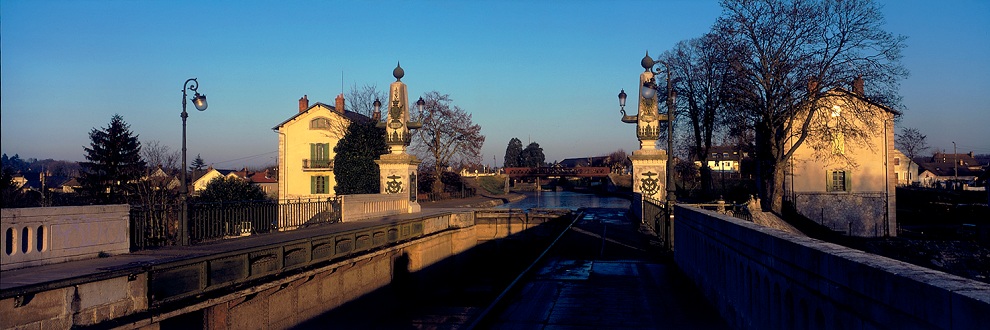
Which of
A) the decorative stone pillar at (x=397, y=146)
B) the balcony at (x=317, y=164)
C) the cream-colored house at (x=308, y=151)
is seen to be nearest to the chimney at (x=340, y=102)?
the cream-colored house at (x=308, y=151)

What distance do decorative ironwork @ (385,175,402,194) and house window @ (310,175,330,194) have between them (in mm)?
28537

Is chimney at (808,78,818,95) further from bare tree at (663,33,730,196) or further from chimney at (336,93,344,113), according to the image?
chimney at (336,93,344,113)

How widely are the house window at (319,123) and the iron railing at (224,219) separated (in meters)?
32.6

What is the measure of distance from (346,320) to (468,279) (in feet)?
43.4

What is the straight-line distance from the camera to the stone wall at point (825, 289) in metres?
3.87

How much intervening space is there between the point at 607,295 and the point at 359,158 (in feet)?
118

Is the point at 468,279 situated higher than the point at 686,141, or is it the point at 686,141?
the point at 686,141

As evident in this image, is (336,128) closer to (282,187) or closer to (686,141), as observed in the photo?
(282,187)

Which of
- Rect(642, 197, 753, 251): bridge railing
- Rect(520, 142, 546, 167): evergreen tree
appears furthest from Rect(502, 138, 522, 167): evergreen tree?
Rect(642, 197, 753, 251): bridge railing

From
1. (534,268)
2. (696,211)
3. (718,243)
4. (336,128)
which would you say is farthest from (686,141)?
(718,243)

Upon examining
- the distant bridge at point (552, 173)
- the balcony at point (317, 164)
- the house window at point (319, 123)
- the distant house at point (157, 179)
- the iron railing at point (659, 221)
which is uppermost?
the house window at point (319, 123)

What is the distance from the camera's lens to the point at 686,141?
48250 mm

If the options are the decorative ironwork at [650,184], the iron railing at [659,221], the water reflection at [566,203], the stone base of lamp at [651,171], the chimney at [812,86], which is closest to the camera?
the iron railing at [659,221]

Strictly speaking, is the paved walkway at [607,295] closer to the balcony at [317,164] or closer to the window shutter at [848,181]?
the window shutter at [848,181]
